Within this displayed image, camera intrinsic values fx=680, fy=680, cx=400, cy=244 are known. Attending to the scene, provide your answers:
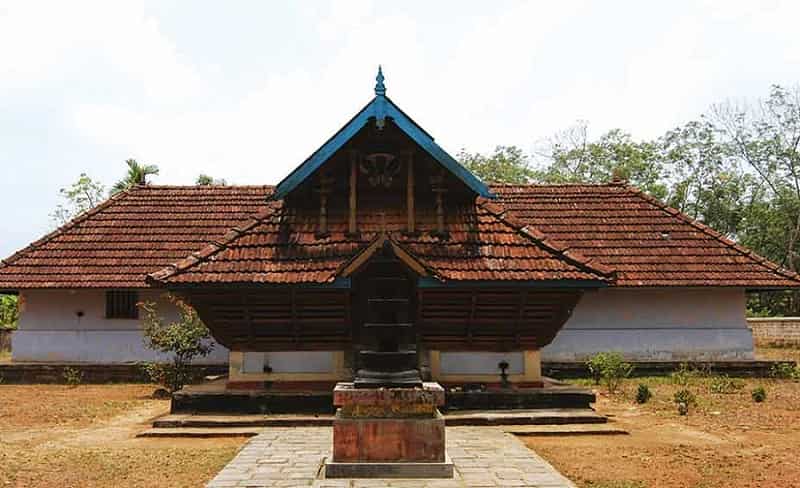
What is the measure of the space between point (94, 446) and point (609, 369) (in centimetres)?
947

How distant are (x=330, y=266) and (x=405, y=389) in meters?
3.53

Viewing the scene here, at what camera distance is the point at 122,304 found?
15766 mm

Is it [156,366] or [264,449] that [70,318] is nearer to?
[156,366]

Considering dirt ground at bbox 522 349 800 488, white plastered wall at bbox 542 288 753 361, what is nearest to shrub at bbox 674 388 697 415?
dirt ground at bbox 522 349 800 488

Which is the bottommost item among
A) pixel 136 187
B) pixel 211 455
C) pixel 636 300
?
pixel 211 455

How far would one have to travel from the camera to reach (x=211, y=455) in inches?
328

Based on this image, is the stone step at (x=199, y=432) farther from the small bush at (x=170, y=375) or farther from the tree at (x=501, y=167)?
Answer: the tree at (x=501, y=167)

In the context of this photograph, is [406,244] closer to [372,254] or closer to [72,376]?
[372,254]

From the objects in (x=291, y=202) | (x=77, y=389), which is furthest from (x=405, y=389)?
(x=77, y=389)

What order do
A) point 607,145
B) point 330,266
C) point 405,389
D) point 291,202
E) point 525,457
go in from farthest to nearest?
point 607,145 → point 291,202 → point 330,266 → point 525,457 → point 405,389

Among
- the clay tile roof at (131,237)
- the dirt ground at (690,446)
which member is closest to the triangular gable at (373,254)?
the dirt ground at (690,446)

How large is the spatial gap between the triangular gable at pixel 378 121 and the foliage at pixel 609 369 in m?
4.97

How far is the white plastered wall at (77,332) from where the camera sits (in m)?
→ 15.4

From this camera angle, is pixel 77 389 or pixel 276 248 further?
pixel 77 389
